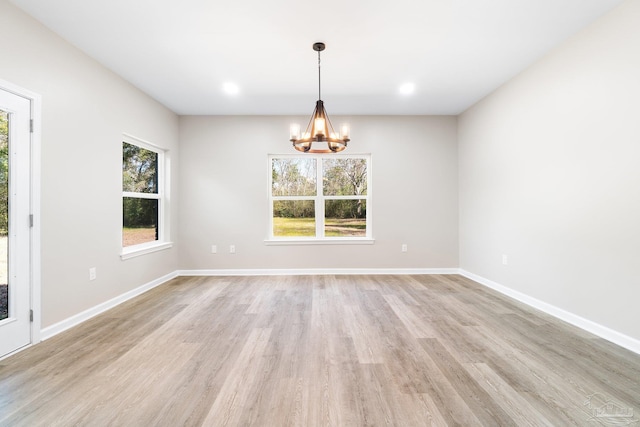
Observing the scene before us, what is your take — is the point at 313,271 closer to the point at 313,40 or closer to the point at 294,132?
the point at 294,132

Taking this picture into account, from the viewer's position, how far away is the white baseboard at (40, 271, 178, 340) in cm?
259

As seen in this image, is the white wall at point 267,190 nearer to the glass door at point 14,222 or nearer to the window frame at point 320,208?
the window frame at point 320,208

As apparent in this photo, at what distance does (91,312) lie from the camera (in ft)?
9.98

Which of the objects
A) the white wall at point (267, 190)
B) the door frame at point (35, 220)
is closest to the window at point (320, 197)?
the white wall at point (267, 190)

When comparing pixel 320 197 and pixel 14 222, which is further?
pixel 320 197

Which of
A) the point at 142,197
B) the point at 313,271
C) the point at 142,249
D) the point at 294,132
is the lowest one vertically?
A: the point at 313,271

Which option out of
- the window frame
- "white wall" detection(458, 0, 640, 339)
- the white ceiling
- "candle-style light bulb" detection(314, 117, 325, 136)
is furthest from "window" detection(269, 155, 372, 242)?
"candle-style light bulb" detection(314, 117, 325, 136)

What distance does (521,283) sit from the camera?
356cm

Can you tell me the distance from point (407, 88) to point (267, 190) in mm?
2555

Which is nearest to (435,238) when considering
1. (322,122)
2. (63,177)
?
(322,122)

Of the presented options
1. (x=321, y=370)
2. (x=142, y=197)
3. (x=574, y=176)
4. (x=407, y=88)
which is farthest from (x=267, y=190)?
(x=574, y=176)

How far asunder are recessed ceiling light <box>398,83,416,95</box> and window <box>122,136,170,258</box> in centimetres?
343

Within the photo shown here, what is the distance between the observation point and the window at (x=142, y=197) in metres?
3.82

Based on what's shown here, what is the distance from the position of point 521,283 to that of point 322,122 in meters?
2.91
